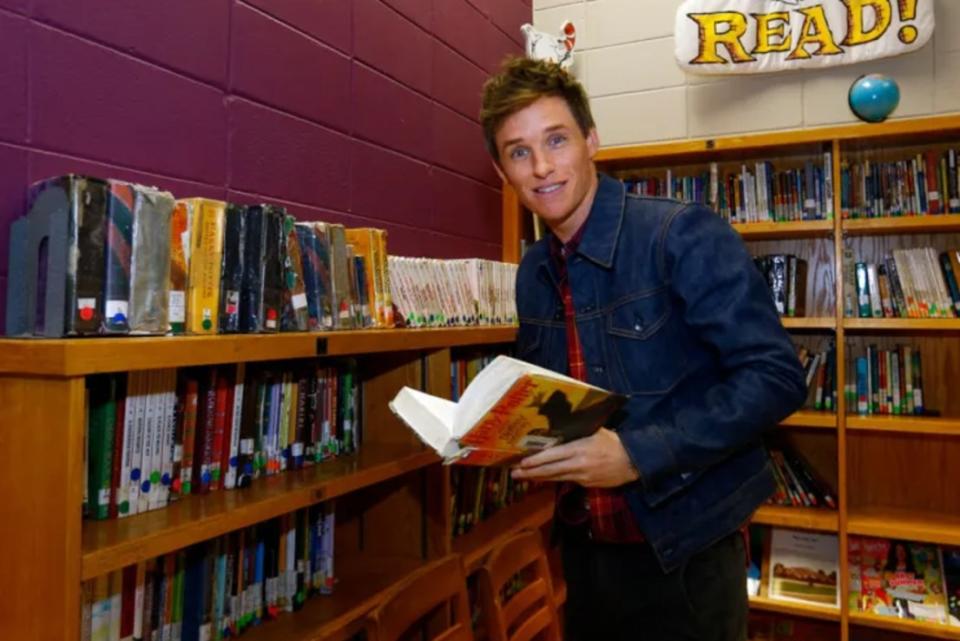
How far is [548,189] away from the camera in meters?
1.25

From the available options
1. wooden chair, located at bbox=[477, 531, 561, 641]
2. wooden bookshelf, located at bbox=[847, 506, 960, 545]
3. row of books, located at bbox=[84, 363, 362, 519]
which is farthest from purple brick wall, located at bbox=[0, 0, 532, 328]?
wooden bookshelf, located at bbox=[847, 506, 960, 545]

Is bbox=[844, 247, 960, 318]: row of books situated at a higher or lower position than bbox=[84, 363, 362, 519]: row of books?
higher

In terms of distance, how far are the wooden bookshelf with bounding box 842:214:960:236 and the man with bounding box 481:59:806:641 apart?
4.82ft

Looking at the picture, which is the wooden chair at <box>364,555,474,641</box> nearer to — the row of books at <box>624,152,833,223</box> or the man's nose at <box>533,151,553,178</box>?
the man's nose at <box>533,151,553,178</box>

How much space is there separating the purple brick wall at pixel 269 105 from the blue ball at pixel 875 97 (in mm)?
1335

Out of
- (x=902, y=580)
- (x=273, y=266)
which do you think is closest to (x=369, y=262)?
(x=273, y=266)

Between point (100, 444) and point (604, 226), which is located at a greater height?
point (604, 226)

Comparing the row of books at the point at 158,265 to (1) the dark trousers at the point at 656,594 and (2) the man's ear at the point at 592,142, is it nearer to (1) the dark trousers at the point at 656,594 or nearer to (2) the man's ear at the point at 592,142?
(2) the man's ear at the point at 592,142

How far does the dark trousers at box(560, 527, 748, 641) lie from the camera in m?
1.17

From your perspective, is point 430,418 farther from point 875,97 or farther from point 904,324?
point 875,97

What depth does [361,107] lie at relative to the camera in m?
1.93

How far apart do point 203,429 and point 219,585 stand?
292 mm

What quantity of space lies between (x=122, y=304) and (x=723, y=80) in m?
2.60

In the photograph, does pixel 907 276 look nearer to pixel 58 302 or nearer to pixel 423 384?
pixel 423 384
